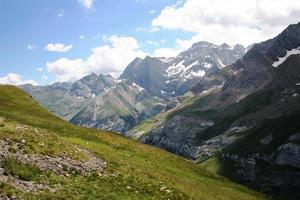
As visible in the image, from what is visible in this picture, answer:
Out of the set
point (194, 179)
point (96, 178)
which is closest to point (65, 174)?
point (96, 178)

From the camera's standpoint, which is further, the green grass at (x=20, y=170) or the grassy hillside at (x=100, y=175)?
the grassy hillside at (x=100, y=175)

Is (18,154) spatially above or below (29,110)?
below

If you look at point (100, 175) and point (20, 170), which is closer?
point (20, 170)

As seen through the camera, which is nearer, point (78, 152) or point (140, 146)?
point (78, 152)

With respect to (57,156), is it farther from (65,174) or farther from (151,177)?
(151,177)

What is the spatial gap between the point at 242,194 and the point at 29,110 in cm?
4347

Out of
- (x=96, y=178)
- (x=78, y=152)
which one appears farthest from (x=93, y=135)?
(x=96, y=178)

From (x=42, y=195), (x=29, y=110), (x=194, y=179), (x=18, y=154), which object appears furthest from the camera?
(x=29, y=110)

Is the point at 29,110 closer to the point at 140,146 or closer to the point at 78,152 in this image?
the point at 140,146

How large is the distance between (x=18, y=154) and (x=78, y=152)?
326 inches

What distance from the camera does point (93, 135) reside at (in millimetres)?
68688

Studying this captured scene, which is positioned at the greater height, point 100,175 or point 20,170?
point 100,175

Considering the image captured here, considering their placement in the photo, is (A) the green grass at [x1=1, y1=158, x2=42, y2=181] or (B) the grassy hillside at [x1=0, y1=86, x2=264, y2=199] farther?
(B) the grassy hillside at [x1=0, y1=86, x2=264, y2=199]

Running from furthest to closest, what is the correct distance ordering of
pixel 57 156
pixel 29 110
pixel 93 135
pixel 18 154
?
pixel 29 110 < pixel 93 135 < pixel 57 156 < pixel 18 154
